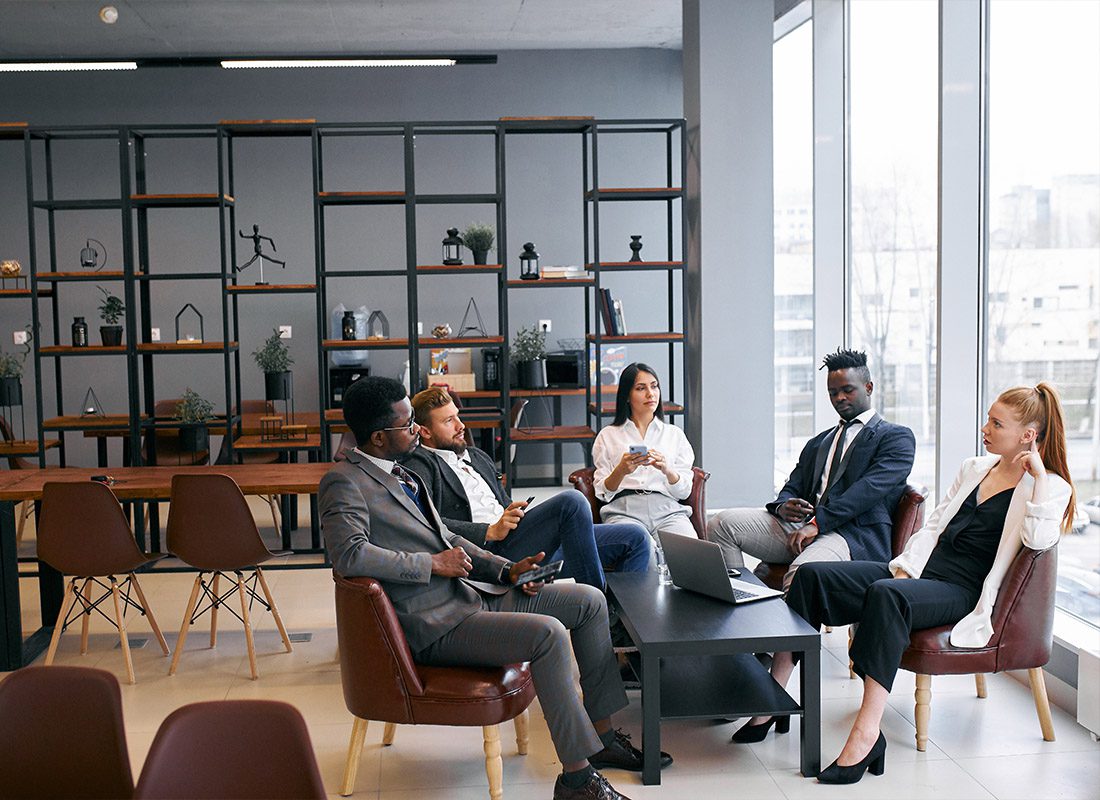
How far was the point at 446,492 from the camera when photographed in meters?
4.50

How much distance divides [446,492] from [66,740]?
2389 mm

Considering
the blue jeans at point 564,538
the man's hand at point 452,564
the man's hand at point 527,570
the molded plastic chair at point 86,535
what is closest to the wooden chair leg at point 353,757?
the man's hand at point 452,564

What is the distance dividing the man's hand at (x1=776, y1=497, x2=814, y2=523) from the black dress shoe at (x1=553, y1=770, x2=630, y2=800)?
181 cm

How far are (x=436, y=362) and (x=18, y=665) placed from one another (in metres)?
4.55

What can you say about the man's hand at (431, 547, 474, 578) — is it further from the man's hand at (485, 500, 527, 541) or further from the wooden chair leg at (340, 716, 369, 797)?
the wooden chair leg at (340, 716, 369, 797)

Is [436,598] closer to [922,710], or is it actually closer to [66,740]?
[66,740]

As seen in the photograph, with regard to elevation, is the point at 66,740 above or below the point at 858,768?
above

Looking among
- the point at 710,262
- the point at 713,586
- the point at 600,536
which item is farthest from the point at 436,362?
the point at 713,586

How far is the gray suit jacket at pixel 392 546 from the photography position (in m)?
3.44

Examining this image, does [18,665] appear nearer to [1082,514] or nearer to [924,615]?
[924,615]

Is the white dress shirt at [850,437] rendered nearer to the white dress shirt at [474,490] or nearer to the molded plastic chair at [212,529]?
the white dress shirt at [474,490]

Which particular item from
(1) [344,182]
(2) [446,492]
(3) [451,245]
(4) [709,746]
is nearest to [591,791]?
(4) [709,746]

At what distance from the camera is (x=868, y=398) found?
16.1 ft

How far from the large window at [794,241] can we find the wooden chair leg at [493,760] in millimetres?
5107
